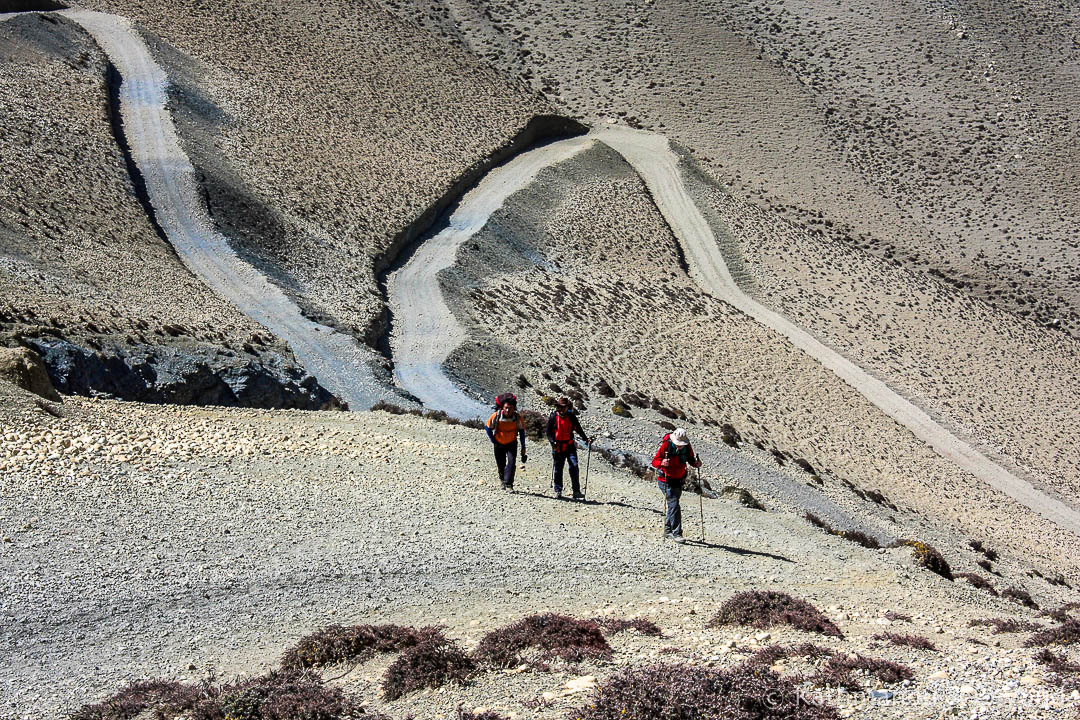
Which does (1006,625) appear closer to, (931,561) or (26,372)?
(931,561)

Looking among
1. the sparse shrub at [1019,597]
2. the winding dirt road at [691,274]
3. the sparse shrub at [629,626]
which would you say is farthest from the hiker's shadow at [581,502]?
the winding dirt road at [691,274]

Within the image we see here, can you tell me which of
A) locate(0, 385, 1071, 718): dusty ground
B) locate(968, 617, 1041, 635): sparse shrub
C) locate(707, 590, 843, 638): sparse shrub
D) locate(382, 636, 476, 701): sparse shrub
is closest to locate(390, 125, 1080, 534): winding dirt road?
locate(0, 385, 1071, 718): dusty ground

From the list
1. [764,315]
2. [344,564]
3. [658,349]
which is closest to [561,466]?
[344,564]

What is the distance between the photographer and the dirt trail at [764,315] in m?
36.9

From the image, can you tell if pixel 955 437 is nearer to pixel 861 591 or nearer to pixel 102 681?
pixel 861 591

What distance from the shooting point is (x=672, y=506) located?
16406mm

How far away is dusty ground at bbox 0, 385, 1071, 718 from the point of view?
10.9 meters

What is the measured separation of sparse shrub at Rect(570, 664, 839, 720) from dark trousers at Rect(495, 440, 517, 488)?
9000 millimetres

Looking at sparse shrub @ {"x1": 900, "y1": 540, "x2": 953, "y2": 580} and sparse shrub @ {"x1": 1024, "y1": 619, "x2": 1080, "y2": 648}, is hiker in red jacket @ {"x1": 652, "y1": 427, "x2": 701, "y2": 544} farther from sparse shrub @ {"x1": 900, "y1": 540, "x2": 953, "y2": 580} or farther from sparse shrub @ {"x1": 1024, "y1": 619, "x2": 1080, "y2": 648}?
sparse shrub @ {"x1": 1024, "y1": 619, "x2": 1080, "y2": 648}

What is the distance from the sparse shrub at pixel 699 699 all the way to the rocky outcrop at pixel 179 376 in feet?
48.3

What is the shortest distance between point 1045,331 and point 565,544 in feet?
153

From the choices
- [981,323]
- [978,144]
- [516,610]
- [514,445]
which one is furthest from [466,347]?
[978,144]

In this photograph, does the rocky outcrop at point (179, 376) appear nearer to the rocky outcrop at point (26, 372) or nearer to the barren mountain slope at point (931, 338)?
the rocky outcrop at point (26, 372)

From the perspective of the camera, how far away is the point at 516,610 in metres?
13.0
